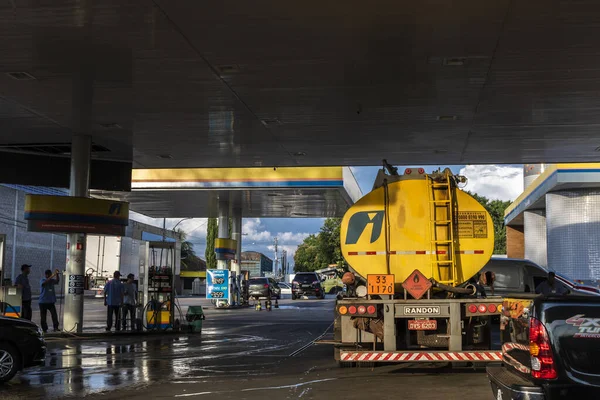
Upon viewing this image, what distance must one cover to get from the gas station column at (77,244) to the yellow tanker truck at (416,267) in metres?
10.8

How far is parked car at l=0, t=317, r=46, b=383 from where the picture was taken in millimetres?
11469

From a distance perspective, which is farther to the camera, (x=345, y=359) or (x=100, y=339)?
(x=100, y=339)

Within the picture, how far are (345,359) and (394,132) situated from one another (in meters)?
9.57

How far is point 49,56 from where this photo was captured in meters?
13.2

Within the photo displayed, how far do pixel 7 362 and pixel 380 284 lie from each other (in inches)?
246

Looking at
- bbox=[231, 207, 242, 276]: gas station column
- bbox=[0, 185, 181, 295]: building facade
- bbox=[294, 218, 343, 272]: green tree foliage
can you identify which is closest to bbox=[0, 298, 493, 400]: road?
bbox=[231, 207, 242, 276]: gas station column

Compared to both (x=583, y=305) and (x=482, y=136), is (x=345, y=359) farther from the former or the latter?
(x=482, y=136)

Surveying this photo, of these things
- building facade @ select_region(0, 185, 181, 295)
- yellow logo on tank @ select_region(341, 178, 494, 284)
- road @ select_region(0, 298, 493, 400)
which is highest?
building facade @ select_region(0, 185, 181, 295)

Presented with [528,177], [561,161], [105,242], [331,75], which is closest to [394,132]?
[331,75]

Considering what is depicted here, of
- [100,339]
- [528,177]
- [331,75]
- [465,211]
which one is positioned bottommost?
[100,339]

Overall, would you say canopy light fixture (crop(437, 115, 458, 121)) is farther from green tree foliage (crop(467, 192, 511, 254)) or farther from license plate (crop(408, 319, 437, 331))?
green tree foliage (crop(467, 192, 511, 254))

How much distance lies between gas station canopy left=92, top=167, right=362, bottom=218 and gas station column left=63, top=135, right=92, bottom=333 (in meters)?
12.5

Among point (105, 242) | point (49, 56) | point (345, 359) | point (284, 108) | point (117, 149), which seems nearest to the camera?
point (345, 359)

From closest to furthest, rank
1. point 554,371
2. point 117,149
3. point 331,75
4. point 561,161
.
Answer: point 554,371 → point 331,75 → point 117,149 → point 561,161
